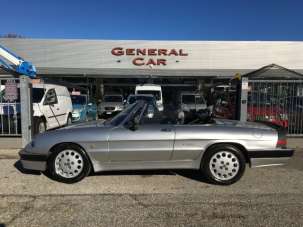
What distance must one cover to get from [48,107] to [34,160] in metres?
5.42

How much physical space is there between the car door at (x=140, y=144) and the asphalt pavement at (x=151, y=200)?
49cm

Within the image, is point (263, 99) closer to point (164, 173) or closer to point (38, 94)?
point (164, 173)

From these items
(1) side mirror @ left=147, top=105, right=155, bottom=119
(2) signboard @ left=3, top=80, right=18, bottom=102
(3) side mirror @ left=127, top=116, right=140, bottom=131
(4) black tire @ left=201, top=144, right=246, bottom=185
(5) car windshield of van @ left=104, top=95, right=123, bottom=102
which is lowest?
(4) black tire @ left=201, top=144, right=246, bottom=185

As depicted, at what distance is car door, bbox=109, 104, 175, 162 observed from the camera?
5.04 meters

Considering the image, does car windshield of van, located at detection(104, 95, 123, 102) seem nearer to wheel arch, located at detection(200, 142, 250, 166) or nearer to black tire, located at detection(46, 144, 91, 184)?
black tire, located at detection(46, 144, 91, 184)

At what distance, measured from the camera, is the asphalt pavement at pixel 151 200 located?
147 inches

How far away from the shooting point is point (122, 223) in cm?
364

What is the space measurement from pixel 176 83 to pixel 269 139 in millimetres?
21148

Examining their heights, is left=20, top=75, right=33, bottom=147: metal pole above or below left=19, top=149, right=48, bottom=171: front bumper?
above

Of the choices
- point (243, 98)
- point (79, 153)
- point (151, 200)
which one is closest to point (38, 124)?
point (79, 153)

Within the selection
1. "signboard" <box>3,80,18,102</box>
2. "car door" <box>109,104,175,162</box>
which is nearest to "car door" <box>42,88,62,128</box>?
"signboard" <box>3,80,18,102</box>

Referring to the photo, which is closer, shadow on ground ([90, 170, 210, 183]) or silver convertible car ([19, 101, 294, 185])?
silver convertible car ([19, 101, 294, 185])

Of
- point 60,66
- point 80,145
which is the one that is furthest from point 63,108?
point 60,66

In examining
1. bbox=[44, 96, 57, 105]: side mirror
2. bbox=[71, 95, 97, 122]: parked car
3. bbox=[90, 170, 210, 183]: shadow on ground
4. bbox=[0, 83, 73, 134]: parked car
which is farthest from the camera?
bbox=[71, 95, 97, 122]: parked car
